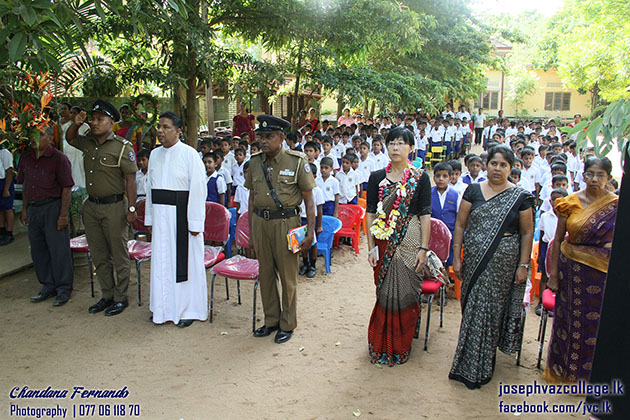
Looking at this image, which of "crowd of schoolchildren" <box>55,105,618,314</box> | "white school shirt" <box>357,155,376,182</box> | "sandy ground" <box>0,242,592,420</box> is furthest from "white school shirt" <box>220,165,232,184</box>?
"white school shirt" <box>357,155,376,182</box>

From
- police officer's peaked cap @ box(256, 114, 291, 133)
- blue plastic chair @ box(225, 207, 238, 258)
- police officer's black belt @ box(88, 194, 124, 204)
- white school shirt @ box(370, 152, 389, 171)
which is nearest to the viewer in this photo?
police officer's peaked cap @ box(256, 114, 291, 133)

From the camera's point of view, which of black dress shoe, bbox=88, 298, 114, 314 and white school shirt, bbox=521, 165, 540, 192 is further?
white school shirt, bbox=521, 165, 540, 192

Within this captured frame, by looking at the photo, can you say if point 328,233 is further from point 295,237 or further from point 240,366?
point 240,366

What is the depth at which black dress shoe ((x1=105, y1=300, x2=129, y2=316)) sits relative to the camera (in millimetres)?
5070

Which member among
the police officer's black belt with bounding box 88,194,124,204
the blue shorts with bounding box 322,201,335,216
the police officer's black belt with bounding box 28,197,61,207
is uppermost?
the police officer's black belt with bounding box 88,194,124,204

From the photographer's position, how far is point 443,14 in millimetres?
16625

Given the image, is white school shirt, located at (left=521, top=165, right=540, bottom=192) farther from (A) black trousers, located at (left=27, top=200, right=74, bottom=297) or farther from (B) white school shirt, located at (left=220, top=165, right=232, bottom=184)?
(A) black trousers, located at (left=27, top=200, right=74, bottom=297)

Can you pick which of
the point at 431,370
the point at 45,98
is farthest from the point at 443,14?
the point at 431,370

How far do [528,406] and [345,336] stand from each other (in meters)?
1.67

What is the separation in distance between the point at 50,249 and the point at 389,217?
148 inches

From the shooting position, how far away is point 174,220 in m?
4.75

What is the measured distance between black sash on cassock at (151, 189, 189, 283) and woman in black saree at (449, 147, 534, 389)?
101 inches

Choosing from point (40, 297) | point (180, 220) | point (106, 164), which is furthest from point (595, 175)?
point (40, 297)

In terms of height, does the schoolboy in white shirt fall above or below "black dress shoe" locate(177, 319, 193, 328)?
above
